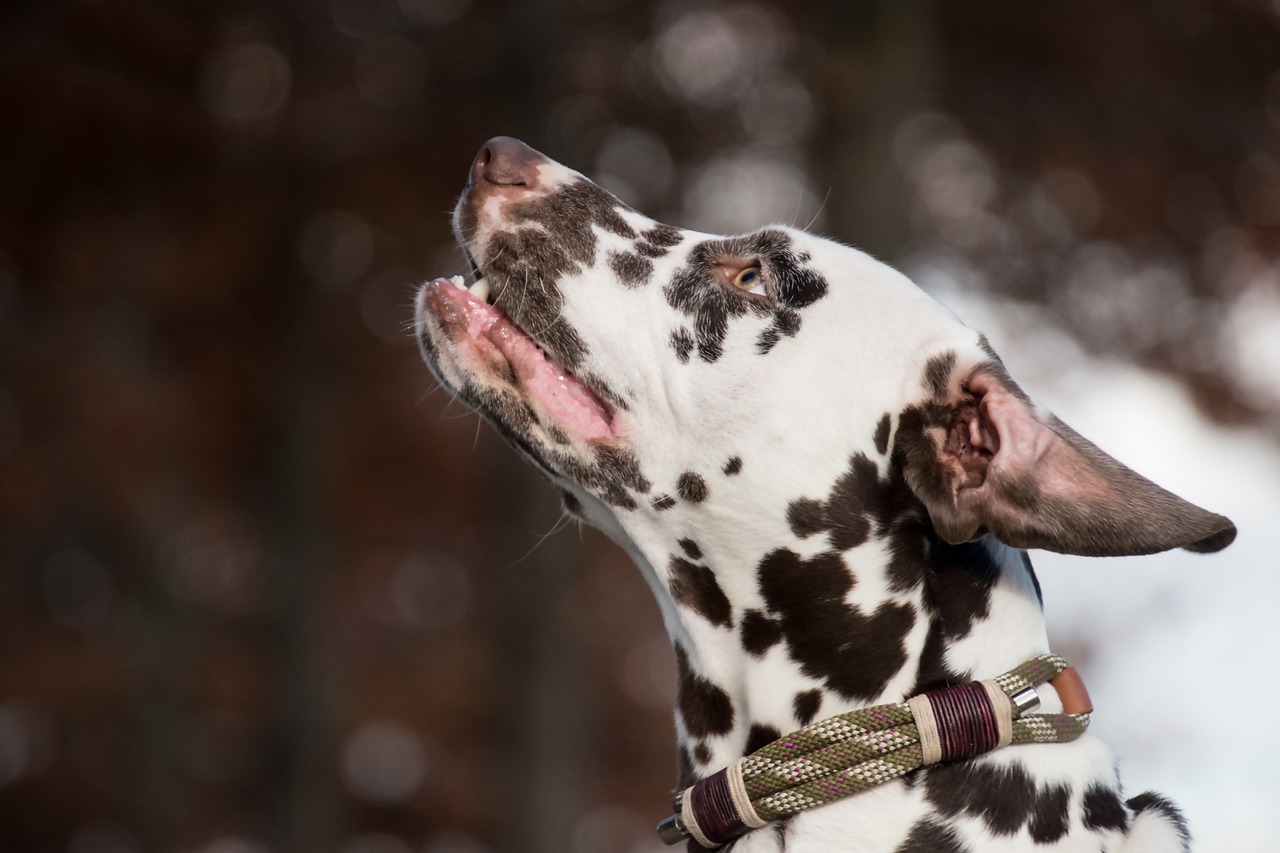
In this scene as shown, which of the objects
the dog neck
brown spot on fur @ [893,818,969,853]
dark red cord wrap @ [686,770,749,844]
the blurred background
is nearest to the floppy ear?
the dog neck

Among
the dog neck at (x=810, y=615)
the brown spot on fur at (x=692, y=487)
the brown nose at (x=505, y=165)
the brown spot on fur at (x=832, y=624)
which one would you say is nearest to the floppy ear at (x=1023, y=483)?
the dog neck at (x=810, y=615)

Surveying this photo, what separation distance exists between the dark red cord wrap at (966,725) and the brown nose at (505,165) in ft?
6.18

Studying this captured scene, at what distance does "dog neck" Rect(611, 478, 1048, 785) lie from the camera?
365cm

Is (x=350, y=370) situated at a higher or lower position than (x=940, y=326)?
higher

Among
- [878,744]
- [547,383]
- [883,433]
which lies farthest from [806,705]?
[547,383]

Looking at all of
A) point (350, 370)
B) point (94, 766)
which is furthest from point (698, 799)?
point (94, 766)

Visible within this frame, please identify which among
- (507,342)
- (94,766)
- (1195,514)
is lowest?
(1195,514)

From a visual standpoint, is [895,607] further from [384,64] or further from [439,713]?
[439,713]

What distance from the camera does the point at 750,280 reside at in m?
4.11

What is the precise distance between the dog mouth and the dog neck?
31 cm

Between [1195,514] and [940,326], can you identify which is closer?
[1195,514]

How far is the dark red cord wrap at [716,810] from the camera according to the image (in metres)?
3.54

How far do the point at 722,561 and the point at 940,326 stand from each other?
858mm

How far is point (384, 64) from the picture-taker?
1466 centimetres
